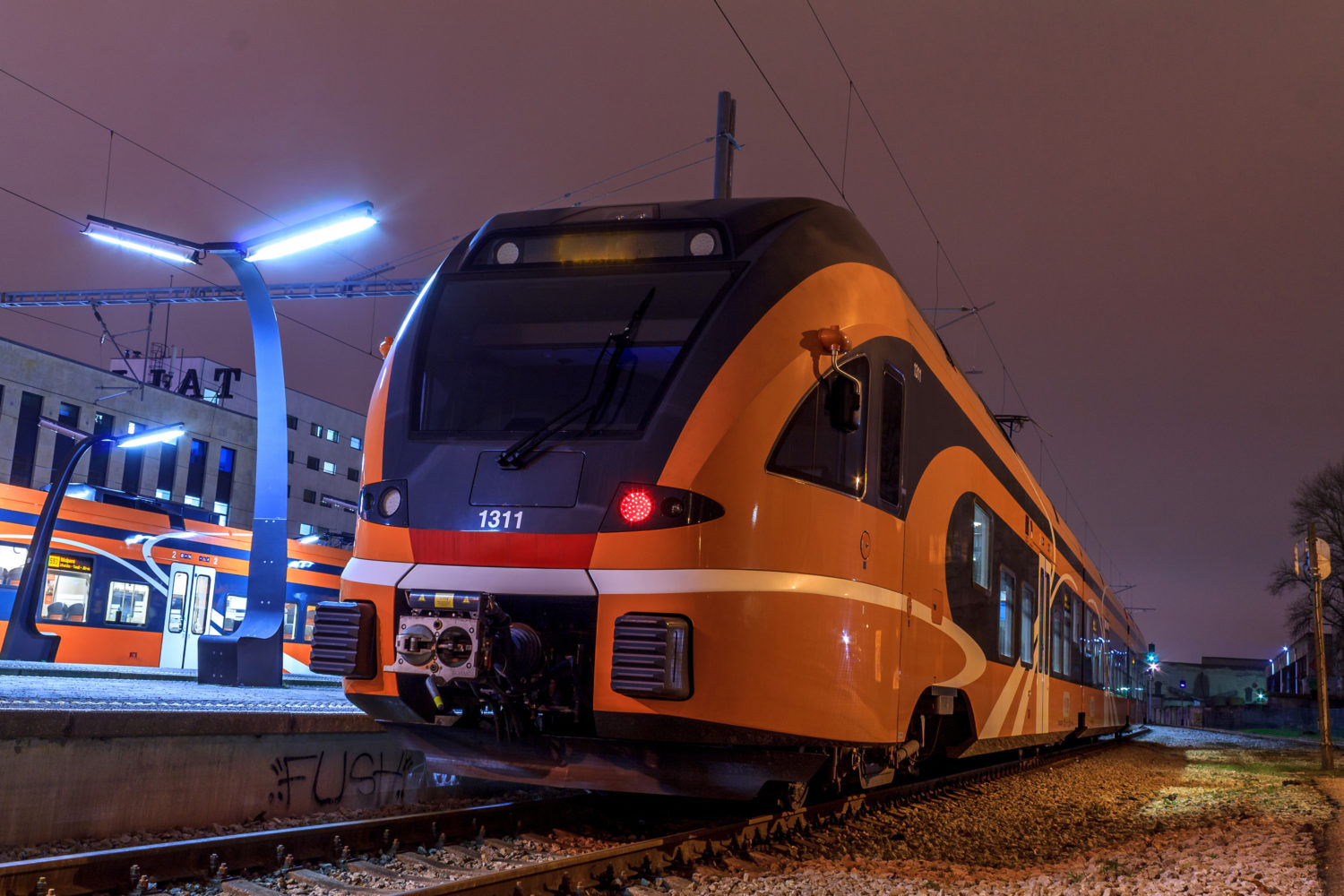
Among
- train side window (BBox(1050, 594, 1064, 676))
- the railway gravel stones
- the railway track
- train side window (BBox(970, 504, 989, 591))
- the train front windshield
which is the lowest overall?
the railway gravel stones

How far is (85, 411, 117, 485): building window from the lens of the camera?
1941 inches

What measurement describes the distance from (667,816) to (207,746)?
2984mm

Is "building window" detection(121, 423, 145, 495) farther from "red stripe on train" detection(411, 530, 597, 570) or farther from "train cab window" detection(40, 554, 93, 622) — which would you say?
"red stripe on train" detection(411, 530, 597, 570)

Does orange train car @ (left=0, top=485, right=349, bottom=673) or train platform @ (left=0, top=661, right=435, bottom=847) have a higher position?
orange train car @ (left=0, top=485, right=349, bottom=673)

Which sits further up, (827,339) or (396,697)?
(827,339)

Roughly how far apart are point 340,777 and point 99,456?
1880 inches

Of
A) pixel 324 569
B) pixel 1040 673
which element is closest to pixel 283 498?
pixel 324 569

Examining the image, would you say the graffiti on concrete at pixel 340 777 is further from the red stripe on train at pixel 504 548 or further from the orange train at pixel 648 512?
the red stripe on train at pixel 504 548

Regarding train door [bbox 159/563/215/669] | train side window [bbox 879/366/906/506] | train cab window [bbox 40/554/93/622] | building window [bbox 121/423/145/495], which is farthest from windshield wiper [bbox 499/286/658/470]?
building window [bbox 121/423/145/495]

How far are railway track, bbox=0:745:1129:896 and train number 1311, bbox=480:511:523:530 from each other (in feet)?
5.52

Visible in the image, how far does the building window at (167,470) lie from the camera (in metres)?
54.0

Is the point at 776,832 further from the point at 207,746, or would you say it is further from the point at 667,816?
the point at 207,746

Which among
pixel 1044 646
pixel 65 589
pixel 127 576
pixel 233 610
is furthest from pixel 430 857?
pixel 233 610

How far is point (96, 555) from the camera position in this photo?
67.8 feet
